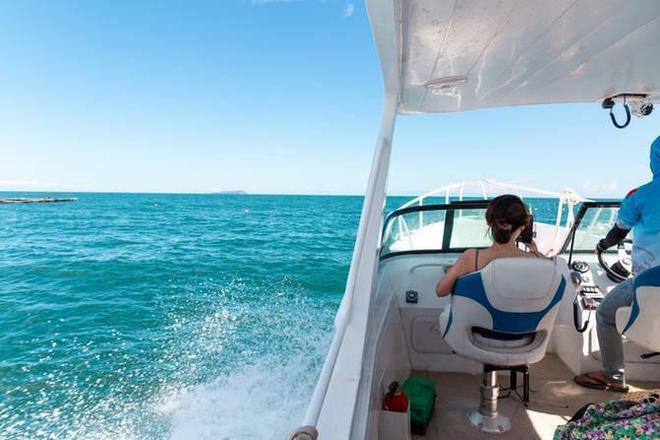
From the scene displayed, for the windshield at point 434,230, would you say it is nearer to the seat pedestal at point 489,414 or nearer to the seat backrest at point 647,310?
the seat pedestal at point 489,414

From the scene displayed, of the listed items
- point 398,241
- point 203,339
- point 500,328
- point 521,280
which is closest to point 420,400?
point 500,328

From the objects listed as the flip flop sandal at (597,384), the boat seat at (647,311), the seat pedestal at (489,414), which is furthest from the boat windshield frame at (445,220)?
the boat seat at (647,311)

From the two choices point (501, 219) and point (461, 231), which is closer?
point (501, 219)

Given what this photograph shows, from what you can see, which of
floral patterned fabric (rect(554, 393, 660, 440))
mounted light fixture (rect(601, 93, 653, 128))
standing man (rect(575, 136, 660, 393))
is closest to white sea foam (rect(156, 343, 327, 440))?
standing man (rect(575, 136, 660, 393))

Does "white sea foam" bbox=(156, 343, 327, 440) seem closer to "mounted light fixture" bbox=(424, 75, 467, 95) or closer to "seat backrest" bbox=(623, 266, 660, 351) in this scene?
"seat backrest" bbox=(623, 266, 660, 351)

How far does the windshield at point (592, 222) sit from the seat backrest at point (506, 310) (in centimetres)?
181

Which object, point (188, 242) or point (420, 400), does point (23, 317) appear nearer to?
point (420, 400)

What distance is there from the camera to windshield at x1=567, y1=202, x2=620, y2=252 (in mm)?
3012

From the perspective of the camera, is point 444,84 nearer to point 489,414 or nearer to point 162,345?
point 489,414

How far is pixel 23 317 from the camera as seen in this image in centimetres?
799

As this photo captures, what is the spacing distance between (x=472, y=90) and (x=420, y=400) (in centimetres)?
186

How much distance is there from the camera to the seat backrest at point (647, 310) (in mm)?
1314

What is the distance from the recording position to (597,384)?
2.27 m

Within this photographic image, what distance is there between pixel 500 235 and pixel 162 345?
19.6ft
